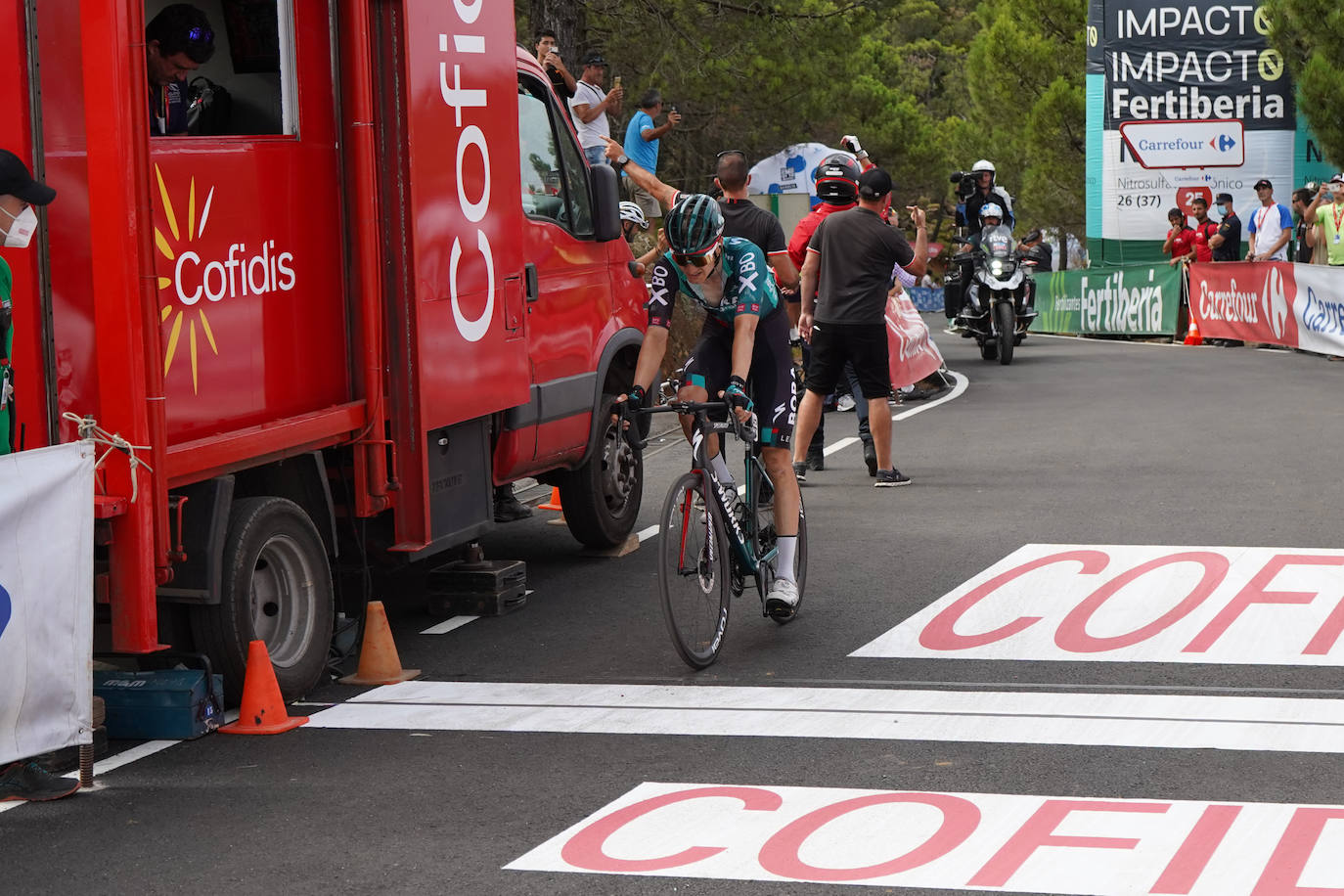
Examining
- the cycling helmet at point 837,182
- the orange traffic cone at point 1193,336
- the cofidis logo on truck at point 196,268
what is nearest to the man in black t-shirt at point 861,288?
the cycling helmet at point 837,182

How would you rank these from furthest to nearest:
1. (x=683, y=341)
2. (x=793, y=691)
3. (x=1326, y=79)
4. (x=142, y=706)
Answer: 1. (x=1326, y=79)
2. (x=683, y=341)
3. (x=793, y=691)
4. (x=142, y=706)

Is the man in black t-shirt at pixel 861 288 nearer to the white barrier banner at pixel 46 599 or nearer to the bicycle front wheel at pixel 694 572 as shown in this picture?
the bicycle front wheel at pixel 694 572

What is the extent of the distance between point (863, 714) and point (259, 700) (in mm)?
2081

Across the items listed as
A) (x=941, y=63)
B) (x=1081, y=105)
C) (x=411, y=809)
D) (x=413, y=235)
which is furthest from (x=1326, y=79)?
(x=941, y=63)

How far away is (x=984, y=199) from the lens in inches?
882

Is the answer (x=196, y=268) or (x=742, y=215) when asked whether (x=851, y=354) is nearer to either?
(x=742, y=215)

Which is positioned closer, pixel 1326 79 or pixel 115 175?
pixel 115 175

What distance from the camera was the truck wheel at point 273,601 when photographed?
633cm

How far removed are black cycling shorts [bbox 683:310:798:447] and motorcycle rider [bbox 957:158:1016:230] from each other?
1479 centimetres

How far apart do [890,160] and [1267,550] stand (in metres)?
37.7

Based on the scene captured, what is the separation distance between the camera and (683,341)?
1839 cm

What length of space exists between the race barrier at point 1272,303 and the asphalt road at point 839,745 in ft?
39.2

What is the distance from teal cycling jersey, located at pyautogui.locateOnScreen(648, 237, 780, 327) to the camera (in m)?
7.39

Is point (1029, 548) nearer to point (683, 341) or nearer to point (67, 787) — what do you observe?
point (67, 787)
